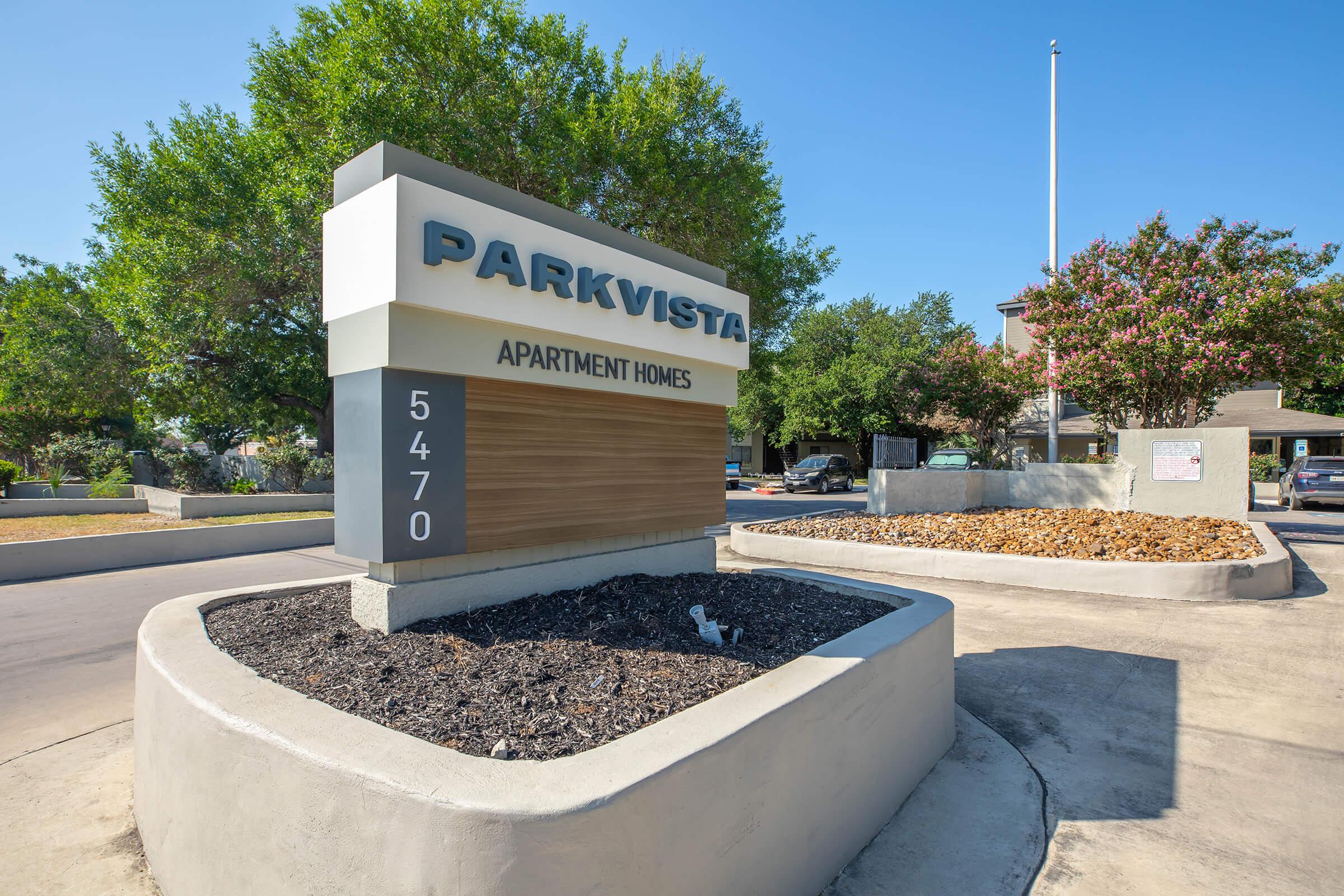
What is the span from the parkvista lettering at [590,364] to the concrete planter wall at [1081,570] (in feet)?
18.7

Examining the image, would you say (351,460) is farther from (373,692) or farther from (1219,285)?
(1219,285)

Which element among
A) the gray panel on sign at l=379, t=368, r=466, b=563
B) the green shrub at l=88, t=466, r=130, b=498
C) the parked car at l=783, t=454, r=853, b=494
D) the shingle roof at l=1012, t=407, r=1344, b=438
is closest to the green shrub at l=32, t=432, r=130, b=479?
the green shrub at l=88, t=466, r=130, b=498

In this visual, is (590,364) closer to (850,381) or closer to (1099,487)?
(1099,487)

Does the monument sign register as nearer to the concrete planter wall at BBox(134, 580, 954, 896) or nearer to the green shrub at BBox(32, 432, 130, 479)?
the concrete planter wall at BBox(134, 580, 954, 896)

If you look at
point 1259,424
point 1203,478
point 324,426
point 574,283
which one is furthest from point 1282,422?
point 324,426

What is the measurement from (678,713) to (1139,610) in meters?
7.24

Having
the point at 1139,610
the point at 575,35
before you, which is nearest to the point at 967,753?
the point at 1139,610

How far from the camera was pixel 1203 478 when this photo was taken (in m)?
11.7

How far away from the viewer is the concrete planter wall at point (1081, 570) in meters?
8.11

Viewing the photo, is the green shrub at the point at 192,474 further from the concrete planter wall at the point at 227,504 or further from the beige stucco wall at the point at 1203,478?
the beige stucco wall at the point at 1203,478

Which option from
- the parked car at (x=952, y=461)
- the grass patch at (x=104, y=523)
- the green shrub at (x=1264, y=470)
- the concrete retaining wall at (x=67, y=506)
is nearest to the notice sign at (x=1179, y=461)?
the parked car at (x=952, y=461)

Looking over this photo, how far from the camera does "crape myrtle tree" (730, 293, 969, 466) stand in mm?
32562

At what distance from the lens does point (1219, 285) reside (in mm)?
13508

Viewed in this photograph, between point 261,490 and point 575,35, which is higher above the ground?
point 575,35
